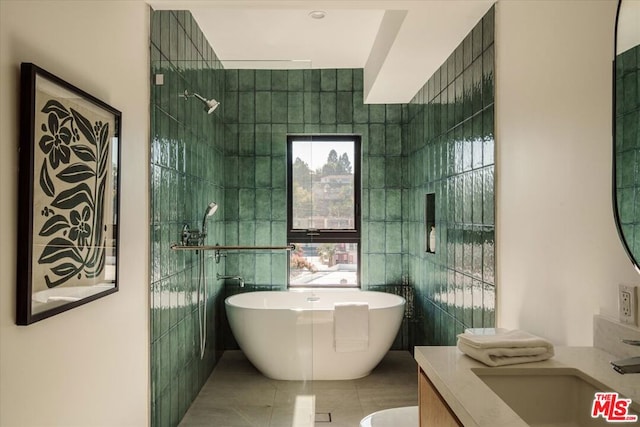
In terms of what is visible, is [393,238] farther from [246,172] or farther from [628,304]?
[628,304]

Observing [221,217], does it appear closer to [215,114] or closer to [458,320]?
[215,114]

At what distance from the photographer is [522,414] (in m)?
1.46

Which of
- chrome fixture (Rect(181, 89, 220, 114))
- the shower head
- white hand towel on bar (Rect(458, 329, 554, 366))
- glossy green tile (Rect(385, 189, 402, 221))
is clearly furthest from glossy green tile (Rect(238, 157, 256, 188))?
glossy green tile (Rect(385, 189, 402, 221))

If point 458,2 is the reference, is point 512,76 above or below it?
below

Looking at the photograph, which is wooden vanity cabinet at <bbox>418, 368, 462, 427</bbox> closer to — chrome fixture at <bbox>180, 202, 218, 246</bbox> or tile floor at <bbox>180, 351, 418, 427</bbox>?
tile floor at <bbox>180, 351, 418, 427</bbox>

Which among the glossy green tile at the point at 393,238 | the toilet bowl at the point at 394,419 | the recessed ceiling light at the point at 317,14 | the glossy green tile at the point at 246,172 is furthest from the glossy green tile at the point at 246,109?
the glossy green tile at the point at 393,238

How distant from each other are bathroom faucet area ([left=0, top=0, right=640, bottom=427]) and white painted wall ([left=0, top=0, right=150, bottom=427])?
0.03ft

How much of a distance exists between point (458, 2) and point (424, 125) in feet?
5.70

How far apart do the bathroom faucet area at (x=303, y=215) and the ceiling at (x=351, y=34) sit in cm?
2

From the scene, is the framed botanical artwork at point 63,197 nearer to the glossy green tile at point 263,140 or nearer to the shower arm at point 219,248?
the shower arm at point 219,248

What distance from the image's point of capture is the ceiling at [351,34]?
256cm

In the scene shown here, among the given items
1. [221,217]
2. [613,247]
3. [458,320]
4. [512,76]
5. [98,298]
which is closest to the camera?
[613,247]

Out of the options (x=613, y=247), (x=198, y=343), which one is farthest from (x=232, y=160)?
(x=613, y=247)

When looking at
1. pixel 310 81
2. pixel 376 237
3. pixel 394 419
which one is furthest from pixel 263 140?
pixel 376 237
